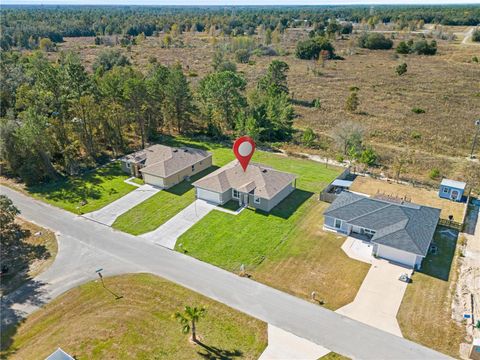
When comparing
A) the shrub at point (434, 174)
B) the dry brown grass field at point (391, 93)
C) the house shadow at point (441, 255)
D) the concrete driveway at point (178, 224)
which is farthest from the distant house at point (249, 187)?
the shrub at point (434, 174)

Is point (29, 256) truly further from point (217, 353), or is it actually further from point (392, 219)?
point (392, 219)

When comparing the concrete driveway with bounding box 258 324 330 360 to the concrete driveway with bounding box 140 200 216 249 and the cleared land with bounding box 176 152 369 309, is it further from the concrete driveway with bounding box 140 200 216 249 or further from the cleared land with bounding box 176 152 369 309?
the concrete driveway with bounding box 140 200 216 249

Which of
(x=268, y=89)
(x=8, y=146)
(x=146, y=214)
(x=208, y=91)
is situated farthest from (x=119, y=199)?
(x=268, y=89)

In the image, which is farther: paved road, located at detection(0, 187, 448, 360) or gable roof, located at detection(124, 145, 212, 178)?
gable roof, located at detection(124, 145, 212, 178)

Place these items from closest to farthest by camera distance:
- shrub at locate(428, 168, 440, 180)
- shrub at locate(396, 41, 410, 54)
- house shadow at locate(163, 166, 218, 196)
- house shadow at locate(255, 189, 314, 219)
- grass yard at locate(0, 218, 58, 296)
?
1. grass yard at locate(0, 218, 58, 296)
2. house shadow at locate(255, 189, 314, 219)
3. house shadow at locate(163, 166, 218, 196)
4. shrub at locate(428, 168, 440, 180)
5. shrub at locate(396, 41, 410, 54)

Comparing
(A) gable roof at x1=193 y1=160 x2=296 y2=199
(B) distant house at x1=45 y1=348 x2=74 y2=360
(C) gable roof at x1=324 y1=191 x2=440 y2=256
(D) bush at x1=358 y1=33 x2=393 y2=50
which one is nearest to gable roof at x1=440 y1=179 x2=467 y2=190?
(C) gable roof at x1=324 y1=191 x2=440 y2=256
